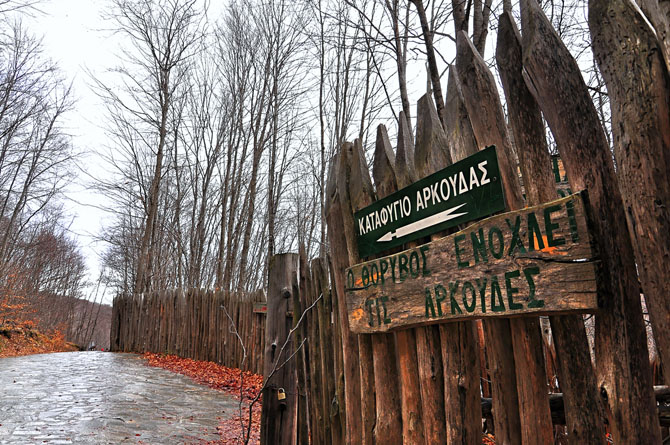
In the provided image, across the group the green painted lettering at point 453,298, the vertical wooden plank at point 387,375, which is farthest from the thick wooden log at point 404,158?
the green painted lettering at point 453,298

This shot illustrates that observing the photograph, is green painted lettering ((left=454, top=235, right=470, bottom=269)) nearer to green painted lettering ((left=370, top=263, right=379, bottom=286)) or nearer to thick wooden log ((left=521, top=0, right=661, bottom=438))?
thick wooden log ((left=521, top=0, right=661, bottom=438))

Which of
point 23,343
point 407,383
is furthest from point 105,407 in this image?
point 23,343

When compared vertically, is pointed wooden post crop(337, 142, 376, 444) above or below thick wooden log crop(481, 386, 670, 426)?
above

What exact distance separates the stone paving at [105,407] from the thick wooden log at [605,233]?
14.6 feet

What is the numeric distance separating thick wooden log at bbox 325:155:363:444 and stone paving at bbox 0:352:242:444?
2.62 meters

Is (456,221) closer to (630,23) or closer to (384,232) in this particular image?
(384,232)

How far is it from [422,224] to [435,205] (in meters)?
0.13

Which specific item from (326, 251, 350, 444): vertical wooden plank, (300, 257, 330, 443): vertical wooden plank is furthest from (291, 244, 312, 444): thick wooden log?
(326, 251, 350, 444): vertical wooden plank

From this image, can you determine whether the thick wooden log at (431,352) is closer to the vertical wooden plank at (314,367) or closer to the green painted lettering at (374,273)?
the green painted lettering at (374,273)

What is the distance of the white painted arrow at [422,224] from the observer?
2.12m

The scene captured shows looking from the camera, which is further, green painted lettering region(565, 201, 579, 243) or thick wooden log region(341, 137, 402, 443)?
thick wooden log region(341, 137, 402, 443)

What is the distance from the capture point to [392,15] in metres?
6.27

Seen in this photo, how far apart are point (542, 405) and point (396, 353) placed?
3.19 ft

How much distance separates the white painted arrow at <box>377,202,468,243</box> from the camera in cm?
212
